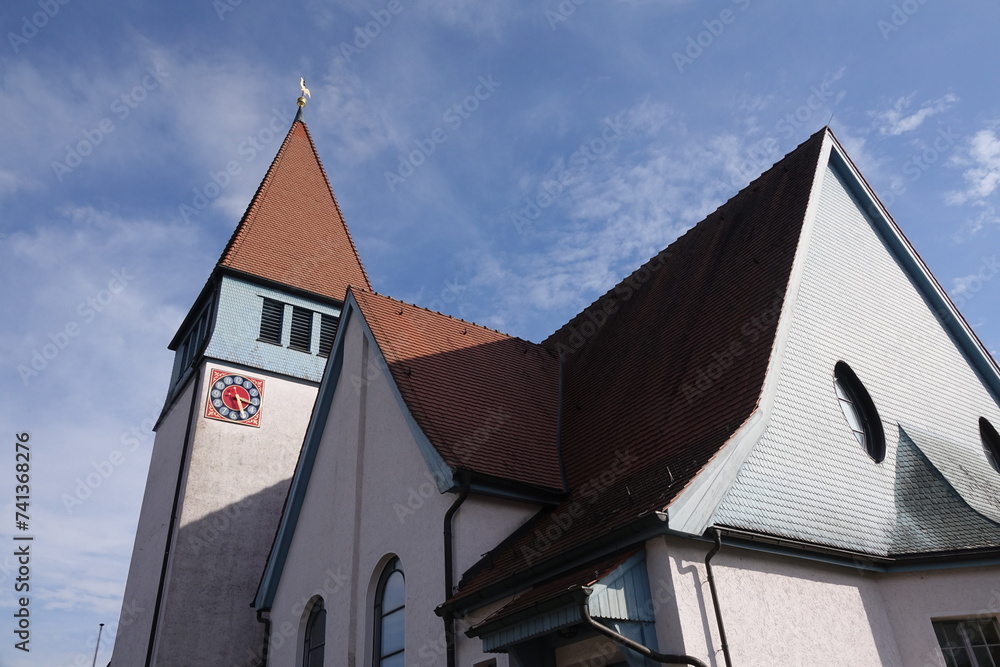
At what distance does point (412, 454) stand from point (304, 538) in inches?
145

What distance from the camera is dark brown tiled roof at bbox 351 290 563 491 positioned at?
9836mm

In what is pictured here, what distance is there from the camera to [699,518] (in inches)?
273

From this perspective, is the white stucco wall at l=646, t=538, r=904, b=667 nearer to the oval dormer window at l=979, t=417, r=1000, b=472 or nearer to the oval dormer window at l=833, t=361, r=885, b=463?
the oval dormer window at l=833, t=361, r=885, b=463

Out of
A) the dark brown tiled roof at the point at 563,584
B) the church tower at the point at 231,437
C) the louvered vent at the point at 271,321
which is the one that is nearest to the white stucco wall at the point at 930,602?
the dark brown tiled roof at the point at 563,584

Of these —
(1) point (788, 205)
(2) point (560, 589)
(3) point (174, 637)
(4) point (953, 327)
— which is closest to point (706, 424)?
(2) point (560, 589)

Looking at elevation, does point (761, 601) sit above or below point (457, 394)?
below

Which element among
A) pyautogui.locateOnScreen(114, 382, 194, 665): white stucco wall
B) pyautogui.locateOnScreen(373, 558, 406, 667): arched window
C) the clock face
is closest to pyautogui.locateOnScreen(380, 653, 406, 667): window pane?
pyautogui.locateOnScreen(373, 558, 406, 667): arched window

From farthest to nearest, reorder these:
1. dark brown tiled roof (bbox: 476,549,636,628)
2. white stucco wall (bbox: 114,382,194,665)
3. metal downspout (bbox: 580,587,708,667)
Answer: white stucco wall (bbox: 114,382,194,665) → dark brown tiled roof (bbox: 476,549,636,628) → metal downspout (bbox: 580,587,708,667)

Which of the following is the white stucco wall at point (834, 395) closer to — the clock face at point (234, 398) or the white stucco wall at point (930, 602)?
the white stucco wall at point (930, 602)

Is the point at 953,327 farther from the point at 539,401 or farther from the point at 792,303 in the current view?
the point at 539,401

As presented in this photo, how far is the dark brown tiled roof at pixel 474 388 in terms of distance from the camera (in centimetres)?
984

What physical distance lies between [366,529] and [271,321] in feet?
30.7

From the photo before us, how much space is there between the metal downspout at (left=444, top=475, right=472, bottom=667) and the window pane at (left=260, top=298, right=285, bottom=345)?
1089 cm

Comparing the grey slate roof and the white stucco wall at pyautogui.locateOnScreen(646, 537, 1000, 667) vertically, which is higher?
the grey slate roof
